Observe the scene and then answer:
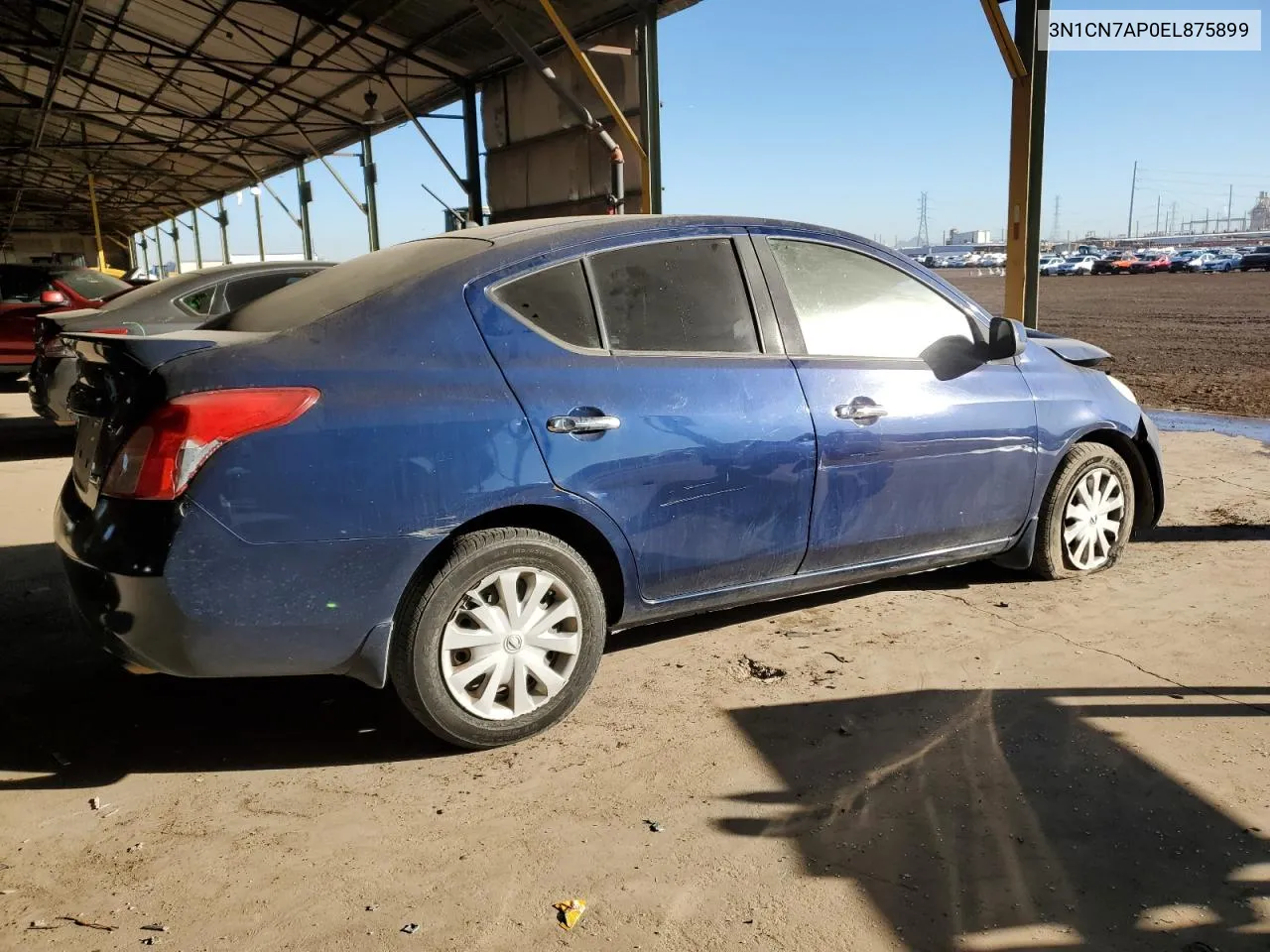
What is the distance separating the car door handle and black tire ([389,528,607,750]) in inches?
43.6

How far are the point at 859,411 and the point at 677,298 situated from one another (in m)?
0.79

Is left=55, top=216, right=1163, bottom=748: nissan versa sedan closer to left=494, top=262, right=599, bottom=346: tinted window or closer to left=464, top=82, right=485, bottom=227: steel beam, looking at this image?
left=494, top=262, right=599, bottom=346: tinted window

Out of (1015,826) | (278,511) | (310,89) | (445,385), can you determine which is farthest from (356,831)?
(310,89)

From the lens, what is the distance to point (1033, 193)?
6.80m

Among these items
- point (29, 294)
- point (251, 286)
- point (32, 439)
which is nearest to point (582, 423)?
point (251, 286)

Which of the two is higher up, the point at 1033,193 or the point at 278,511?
the point at 1033,193

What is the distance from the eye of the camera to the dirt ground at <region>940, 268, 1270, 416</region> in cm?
1078

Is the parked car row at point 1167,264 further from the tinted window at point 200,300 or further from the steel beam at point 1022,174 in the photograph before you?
the tinted window at point 200,300

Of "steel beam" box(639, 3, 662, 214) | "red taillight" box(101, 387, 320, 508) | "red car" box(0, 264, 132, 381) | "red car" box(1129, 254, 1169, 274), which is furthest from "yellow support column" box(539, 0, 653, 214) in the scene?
"red car" box(1129, 254, 1169, 274)

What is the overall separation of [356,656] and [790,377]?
1.72m

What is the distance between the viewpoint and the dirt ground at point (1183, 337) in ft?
35.4

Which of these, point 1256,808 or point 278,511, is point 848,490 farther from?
point 278,511

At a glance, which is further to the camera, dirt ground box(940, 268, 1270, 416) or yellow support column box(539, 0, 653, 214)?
dirt ground box(940, 268, 1270, 416)

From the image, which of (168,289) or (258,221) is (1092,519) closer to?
(168,289)
